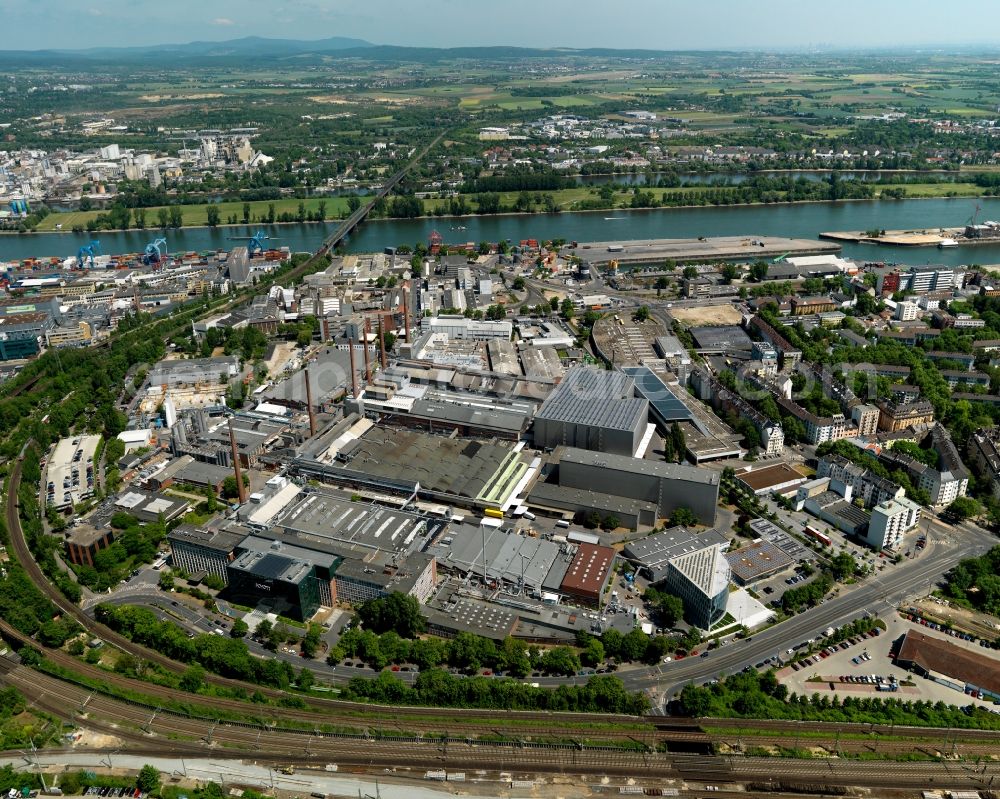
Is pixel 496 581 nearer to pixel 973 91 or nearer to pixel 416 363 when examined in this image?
pixel 416 363

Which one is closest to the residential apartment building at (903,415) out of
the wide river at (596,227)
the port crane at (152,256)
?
the wide river at (596,227)

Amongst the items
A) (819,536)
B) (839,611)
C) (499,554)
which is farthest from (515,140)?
(839,611)

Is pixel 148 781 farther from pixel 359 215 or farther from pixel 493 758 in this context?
pixel 359 215

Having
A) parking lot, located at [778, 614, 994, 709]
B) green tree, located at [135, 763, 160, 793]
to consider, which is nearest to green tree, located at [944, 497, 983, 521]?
parking lot, located at [778, 614, 994, 709]

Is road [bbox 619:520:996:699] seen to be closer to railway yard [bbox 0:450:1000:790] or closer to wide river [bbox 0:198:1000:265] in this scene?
railway yard [bbox 0:450:1000:790]

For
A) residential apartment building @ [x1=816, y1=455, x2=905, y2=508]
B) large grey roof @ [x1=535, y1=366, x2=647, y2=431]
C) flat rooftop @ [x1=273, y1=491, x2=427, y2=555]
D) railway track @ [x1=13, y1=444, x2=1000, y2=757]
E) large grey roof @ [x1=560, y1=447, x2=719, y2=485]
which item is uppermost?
large grey roof @ [x1=535, y1=366, x2=647, y2=431]

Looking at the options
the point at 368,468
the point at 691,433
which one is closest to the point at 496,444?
the point at 368,468
